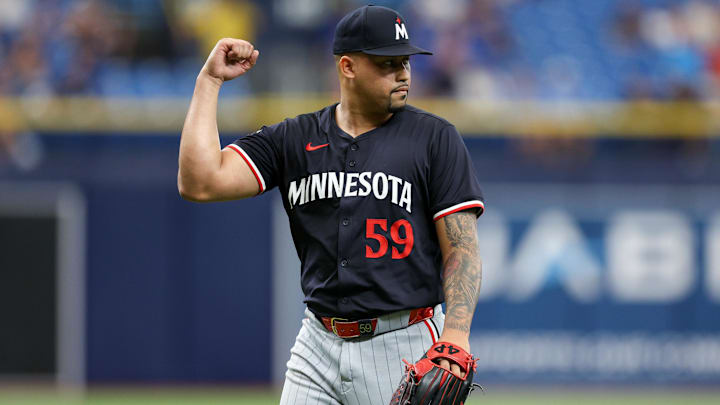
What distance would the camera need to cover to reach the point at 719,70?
38.6 ft

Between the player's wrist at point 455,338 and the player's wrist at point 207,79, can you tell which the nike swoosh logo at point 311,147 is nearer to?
the player's wrist at point 207,79

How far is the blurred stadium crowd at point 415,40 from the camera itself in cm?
1141

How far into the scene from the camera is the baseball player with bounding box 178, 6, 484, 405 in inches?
142

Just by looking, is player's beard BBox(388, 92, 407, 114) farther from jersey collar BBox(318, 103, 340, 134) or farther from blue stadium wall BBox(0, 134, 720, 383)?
blue stadium wall BBox(0, 134, 720, 383)

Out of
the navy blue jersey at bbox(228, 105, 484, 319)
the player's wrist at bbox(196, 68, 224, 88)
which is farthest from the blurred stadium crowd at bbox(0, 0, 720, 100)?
the navy blue jersey at bbox(228, 105, 484, 319)

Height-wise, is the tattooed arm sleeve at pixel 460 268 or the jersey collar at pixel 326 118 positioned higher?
the jersey collar at pixel 326 118

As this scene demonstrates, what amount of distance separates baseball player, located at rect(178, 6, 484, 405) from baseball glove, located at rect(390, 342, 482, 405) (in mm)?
145

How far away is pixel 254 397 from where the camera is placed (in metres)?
10.1

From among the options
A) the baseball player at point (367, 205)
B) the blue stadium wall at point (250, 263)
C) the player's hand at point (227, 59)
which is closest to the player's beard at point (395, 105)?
the baseball player at point (367, 205)

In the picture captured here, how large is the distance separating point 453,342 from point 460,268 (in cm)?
25

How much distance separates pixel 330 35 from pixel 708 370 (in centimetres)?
537

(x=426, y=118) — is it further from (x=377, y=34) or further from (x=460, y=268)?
(x=460, y=268)

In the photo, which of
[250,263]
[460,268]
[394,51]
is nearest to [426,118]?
[394,51]

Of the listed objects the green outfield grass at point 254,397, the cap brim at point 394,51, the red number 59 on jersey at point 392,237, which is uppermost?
the cap brim at point 394,51
